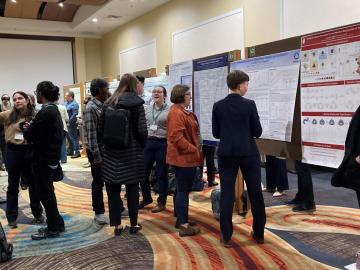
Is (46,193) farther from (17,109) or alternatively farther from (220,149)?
(220,149)

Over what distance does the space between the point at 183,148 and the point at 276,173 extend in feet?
5.88

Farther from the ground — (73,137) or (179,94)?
(179,94)

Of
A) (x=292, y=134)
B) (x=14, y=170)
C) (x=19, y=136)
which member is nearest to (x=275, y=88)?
(x=292, y=134)

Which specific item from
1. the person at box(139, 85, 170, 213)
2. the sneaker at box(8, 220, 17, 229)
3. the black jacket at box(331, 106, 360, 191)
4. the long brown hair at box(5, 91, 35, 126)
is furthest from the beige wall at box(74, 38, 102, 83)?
the black jacket at box(331, 106, 360, 191)

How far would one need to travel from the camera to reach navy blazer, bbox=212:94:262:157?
2732 millimetres

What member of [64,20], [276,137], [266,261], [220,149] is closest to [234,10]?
[276,137]

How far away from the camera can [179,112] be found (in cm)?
311

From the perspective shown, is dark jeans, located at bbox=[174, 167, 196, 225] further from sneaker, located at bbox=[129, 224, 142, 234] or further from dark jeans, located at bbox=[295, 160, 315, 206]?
dark jeans, located at bbox=[295, 160, 315, 206]

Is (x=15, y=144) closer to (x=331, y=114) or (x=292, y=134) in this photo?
(x=292, y=134)

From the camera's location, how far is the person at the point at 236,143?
274cm

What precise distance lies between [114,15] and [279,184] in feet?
23.9

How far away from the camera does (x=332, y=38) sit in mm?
2666

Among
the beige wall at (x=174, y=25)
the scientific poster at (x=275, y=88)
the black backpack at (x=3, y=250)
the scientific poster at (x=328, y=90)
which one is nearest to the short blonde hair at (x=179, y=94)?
the scientific poster at (x=275, y=88)

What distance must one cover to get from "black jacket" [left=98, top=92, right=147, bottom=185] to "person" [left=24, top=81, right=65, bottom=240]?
361mm
